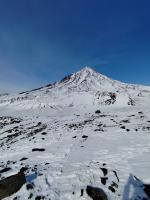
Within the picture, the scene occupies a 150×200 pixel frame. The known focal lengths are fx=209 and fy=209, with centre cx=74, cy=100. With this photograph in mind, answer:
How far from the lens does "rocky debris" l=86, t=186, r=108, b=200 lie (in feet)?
27.7

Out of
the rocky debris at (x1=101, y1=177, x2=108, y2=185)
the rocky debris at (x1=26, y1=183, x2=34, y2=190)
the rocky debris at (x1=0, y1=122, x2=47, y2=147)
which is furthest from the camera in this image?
the rocky debris at (x1=0, y1=122, x2=47, y2=147)

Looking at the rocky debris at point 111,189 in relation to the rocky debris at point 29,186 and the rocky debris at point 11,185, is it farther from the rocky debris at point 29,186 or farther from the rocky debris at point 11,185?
the rocky debris at point 11,185

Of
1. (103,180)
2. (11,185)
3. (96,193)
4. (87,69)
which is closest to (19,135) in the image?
(11,185)

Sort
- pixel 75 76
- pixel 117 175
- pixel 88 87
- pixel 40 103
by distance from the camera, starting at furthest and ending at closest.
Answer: pixel 75 76, pixel 88 87, pixel 40 103, pixel 117 175

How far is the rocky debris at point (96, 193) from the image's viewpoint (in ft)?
27.7

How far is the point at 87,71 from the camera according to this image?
175000 millimetres

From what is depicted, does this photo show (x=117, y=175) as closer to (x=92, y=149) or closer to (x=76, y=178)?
(x=76, y=178)

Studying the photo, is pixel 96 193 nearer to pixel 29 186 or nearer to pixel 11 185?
pixel 29 186

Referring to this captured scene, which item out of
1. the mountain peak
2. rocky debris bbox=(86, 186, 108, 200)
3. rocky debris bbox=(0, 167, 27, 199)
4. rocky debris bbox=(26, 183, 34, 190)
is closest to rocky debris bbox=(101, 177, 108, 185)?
rocky debris bbox=(86, 186, 108, 200)

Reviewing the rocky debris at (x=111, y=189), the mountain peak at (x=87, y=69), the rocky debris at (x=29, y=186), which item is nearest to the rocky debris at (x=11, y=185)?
the rocky debris at (x=29, y=186)

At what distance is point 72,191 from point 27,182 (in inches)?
80.3

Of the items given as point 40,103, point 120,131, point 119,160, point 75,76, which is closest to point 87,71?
point 75,76

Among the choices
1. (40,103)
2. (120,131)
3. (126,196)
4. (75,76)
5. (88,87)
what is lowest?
(126,196)

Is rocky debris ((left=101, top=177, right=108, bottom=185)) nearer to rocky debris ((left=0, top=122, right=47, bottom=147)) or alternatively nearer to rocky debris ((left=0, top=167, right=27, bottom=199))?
rocky debris ((left=0, top=167, right=27, bottom=199))
